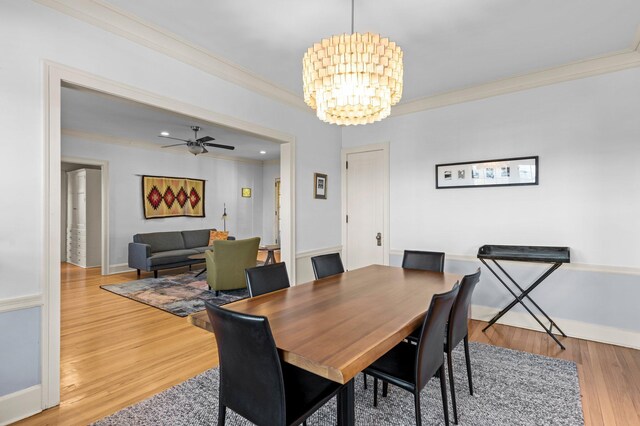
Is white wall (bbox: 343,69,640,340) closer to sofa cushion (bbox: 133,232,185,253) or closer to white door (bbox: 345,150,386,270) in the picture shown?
white door (bbox: 345,150,386,270)

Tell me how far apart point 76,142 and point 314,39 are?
5.33m

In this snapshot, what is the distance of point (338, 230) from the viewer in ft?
15.3

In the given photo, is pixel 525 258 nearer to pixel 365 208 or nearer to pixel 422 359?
pixel 365 208

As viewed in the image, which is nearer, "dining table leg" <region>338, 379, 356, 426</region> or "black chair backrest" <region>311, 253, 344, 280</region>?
→ "dining table leg" <region>338, 379, 356, 426</region>

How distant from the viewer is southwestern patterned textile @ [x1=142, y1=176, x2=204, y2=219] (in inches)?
265

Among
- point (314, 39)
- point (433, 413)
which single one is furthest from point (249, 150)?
point (433, 413)

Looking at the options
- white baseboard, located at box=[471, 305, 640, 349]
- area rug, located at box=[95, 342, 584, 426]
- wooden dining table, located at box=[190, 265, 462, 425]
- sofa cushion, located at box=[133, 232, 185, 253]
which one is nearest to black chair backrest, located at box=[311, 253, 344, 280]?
wooden dining table, located at box=[190, 265, 462, 425]

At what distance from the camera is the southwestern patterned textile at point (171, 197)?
672 cm

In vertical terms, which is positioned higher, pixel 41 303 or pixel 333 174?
pixel 333 174

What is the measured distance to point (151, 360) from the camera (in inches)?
106

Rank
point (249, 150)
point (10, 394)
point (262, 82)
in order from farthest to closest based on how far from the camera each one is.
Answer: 1. point (249, 150)
2. point (262, 82)
3. point (10, 394)

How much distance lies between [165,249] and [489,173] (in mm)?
5922

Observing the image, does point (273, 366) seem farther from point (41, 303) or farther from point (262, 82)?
point (262, 82)

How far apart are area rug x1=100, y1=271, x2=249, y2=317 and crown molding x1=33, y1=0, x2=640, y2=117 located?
275 centimetres
